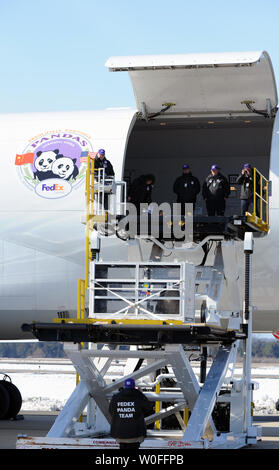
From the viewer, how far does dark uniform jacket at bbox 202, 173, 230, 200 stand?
1939cm

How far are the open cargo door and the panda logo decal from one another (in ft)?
6.08

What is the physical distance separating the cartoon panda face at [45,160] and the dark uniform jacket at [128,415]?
8.60 metres

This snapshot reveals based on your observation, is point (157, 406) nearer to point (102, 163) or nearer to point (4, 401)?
point (102, 163)

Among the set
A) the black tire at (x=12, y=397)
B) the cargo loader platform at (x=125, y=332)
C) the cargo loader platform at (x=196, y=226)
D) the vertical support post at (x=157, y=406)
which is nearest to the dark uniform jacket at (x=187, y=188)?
the cargo loader platform at (x=196, y=226)

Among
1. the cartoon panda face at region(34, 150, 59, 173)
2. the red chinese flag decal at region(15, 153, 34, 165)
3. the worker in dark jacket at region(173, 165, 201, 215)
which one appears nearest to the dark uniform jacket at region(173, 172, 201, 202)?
the worker in dark jacket at region(173, 165, 201, 215)

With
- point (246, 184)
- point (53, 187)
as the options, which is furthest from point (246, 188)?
point (53, 187)

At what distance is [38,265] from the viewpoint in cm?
2153

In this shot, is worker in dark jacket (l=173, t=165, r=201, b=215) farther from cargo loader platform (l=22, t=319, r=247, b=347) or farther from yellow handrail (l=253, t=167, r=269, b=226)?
cargo loader platform (l=22, t=319, r=247, b=347)

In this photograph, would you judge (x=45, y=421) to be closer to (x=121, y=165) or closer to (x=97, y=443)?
(x=121, y=165)

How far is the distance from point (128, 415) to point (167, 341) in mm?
2025

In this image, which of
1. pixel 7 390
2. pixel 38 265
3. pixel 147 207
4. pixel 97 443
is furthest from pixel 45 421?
pixel 97 443

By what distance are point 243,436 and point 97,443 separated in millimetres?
3810

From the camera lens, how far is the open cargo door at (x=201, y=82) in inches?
728

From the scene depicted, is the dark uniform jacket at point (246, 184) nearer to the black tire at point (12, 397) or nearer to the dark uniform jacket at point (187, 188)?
the dark uniform jacket at point (187, 188)
